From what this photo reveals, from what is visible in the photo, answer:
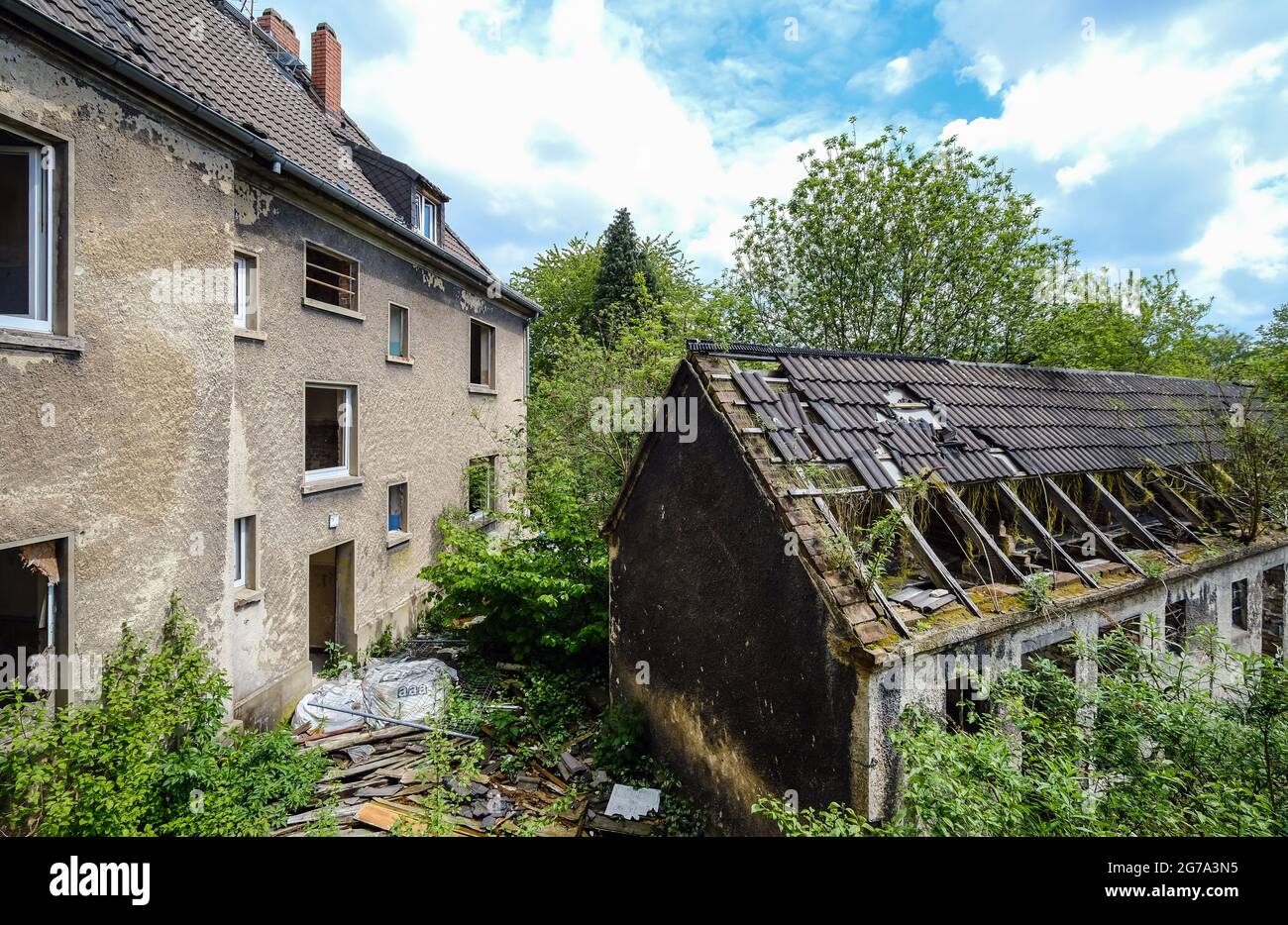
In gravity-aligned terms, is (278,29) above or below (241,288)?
above

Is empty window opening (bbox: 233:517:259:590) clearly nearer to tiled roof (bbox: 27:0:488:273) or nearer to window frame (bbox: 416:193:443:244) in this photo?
tiled roof (bbox: 27:0:488:273)

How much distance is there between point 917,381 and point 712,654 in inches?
191

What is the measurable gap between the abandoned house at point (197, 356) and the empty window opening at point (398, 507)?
0.16ft

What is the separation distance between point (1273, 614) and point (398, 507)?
15506 mm

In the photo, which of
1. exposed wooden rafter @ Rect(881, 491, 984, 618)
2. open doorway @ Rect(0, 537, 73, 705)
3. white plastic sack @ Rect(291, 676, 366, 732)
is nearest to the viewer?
open doorway @ Rect(0, 537, 73, 705)

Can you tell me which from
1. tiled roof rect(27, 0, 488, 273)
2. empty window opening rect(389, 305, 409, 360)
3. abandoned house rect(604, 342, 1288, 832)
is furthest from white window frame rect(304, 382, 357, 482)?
abandoned house rect(604, 342, 1288, 832)

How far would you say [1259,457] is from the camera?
28.3 feet

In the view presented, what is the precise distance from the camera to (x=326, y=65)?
1403cm

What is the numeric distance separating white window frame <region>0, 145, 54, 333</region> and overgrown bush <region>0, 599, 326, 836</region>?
10.5ft

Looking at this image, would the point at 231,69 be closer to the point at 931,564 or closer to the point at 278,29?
the point at 278,29

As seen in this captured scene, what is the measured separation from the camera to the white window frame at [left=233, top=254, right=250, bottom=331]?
27.2 feet

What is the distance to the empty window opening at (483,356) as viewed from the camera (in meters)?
15.9

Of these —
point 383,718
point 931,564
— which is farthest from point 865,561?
point 383,718
